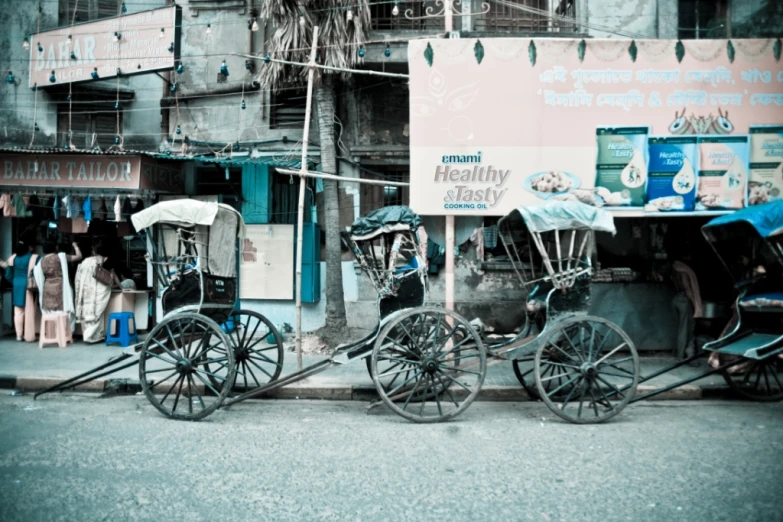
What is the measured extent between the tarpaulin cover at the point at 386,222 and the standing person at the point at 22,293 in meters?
7.29

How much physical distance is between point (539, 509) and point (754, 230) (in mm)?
4280

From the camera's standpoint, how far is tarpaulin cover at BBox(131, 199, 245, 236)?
6.04 m

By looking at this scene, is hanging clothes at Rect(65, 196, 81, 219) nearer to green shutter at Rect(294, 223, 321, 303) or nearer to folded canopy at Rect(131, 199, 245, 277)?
green shutter at Rect(294, 223, 321, 303)

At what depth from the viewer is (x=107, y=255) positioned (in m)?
11.5

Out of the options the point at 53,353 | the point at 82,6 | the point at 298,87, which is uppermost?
the point at 82,6

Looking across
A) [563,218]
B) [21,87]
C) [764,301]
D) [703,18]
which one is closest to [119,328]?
[21,87]

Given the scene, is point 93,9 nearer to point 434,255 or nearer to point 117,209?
point 117,209

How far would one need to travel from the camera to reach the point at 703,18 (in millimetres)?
10219

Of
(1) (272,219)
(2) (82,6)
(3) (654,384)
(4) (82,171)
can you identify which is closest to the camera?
(3) (654,384)

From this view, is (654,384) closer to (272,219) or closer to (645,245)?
(645,245)

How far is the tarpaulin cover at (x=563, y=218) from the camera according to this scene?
586 cm

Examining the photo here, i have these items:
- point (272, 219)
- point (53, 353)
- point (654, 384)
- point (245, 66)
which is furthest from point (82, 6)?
point (654, 384)

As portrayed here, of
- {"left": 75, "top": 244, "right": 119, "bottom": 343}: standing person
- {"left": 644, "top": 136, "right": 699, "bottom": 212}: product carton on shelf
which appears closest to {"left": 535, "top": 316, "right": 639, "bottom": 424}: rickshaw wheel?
{"left": 644, "top": 136, "right": 699, "bottom": 212}: product carton on shelf

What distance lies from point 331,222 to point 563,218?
15.3 feet
